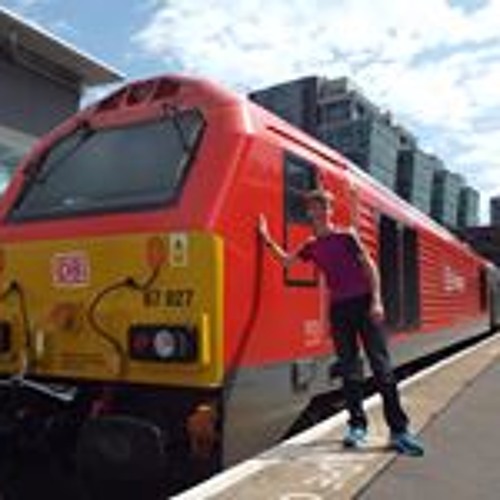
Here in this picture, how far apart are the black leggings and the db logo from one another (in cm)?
167

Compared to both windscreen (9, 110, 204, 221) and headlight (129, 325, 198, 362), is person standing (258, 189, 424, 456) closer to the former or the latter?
windscreen (9, 110, 204, 221)

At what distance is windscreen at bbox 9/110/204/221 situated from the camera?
655 cm

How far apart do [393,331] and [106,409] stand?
452cm

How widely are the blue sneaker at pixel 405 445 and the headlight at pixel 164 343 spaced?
1.77 m

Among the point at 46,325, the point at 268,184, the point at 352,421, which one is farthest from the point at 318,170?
the point at 46,325

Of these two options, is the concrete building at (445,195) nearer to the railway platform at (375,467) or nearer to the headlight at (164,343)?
the railway platform at (375,467)

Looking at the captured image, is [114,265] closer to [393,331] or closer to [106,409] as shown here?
[106,409]

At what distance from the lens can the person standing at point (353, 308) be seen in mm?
6750

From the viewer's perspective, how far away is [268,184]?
6.66 metres

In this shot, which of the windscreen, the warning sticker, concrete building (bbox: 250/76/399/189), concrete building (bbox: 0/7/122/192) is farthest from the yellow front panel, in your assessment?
concrete building (bbox: 250/76/399/189)

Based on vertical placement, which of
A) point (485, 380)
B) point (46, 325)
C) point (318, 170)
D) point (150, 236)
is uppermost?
point (318, 170)

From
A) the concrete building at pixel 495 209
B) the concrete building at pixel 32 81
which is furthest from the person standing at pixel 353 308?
the concrete building at pixel 495 209

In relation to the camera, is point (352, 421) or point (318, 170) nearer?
point (352, 421)

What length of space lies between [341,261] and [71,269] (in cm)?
174
